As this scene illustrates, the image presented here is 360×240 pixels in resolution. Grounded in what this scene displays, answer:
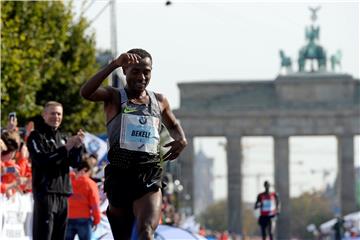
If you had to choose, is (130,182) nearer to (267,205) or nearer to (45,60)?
(267,205)

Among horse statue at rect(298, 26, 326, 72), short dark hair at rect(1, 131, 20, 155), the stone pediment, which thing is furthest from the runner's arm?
horse statue at rect(298, 26, 326, 72)

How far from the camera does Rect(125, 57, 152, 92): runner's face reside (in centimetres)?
989

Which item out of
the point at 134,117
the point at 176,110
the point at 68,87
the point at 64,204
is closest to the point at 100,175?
the point at 64,204

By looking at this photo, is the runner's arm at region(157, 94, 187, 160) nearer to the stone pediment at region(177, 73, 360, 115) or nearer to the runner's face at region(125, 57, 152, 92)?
the runner's face at region(125, 57, 152, 92)

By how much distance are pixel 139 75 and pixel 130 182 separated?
2.57 ft

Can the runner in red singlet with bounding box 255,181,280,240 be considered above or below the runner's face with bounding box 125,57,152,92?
below

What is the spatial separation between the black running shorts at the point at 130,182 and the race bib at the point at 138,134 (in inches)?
5.8

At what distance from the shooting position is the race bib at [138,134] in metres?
9.98

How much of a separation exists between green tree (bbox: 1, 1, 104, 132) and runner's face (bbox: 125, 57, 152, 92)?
724 inches

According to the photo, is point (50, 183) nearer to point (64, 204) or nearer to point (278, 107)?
point (64, 204)

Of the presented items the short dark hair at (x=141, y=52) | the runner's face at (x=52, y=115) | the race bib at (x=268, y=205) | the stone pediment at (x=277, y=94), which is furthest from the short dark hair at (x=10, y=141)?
the stone pediment at (x=277, y=94)

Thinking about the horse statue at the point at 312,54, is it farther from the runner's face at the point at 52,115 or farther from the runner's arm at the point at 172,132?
the runner's arm at the point at 172,132

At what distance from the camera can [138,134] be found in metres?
9.99

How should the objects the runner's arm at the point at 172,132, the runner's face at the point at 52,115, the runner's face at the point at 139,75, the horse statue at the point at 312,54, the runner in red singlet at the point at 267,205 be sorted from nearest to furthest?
the runner's face at the point at 139,75, the runner's arm at the point at 172,132, the runner's face at the point at 52,115, the runner in red singlet at the point at 267,205, the horse statue at the point at 312,54
